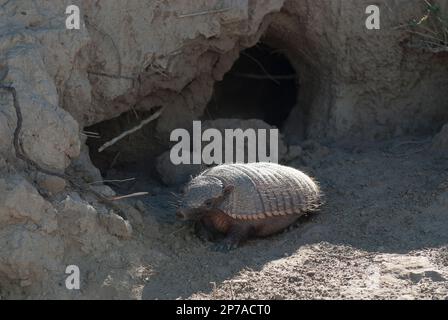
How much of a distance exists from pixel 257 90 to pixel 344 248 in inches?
167

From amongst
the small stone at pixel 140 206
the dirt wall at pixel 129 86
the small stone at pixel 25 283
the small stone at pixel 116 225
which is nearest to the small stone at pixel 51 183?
the dirt wall at pixel 129 86

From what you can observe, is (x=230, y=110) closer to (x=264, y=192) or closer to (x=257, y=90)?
(x=257, y=90)

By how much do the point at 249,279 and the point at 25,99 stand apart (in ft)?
6.64

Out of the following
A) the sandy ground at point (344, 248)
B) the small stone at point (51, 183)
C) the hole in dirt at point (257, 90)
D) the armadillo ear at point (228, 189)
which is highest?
the hole in dirt at point (257, 90)

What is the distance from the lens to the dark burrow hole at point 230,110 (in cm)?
729

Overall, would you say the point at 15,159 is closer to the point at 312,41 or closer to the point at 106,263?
the point at 106,263

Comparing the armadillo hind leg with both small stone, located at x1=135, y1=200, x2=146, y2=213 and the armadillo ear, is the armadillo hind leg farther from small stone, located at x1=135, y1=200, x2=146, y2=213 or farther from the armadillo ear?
small stone, located at x1=135, y1=200, x2=146, y2=213

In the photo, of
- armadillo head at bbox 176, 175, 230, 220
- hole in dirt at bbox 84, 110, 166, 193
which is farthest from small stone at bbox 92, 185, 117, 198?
hole in dirt at bbox 84, 110, 166, 193

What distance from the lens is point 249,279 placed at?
496 centimetres

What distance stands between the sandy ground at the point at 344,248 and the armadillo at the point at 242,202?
12cm

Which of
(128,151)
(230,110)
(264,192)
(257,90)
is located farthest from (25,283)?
(257,90)

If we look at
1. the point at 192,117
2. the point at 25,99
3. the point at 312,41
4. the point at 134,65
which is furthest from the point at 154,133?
the point at 25,99

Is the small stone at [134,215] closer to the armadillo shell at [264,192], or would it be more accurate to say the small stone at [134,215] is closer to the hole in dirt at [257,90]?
the armadillo shell at [264,192]

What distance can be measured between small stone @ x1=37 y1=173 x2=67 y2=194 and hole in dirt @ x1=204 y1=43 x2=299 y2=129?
4.04 metres
